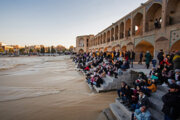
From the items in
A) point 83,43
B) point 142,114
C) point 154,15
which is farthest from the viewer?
point 83,43

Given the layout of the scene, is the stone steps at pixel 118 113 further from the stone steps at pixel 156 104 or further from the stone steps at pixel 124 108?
the stone steps at pixel 156 104

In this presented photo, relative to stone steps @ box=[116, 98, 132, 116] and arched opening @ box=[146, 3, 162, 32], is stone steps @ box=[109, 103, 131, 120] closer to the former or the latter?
stone steps @ box=[116, 98, 132, 116]

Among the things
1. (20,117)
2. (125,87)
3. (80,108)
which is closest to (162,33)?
(125,87)

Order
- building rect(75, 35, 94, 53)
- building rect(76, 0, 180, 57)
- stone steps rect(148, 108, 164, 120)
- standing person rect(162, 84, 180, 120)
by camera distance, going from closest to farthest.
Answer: standing person rect(162, 84, 180, 120), stone steps rect(148, 108, 164, 120), building rect(76, 0, 180, 57), building rect(75, 35, 94, 53)

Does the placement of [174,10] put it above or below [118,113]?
above

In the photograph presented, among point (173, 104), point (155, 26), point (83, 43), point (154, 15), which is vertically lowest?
point (173, 104)

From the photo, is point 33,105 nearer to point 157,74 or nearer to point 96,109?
point 96,109

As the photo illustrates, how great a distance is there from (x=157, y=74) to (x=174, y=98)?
8.13ft

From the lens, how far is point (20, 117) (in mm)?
3975

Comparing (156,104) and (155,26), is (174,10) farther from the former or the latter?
(156,104)

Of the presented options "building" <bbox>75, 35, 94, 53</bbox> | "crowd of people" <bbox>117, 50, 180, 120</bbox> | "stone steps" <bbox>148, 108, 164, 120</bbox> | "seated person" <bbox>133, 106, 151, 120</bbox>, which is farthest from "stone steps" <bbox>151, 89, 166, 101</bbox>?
"building" <bbox>75, 35, 94, 53</bbox>

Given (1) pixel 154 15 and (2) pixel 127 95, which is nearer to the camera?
(2) pixel 127 95

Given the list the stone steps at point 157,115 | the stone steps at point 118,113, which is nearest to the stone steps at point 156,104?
the stone steps at point 157,115

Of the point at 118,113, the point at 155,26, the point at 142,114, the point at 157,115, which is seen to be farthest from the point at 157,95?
the point at 155,26
